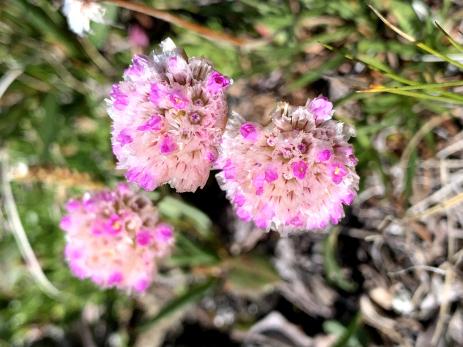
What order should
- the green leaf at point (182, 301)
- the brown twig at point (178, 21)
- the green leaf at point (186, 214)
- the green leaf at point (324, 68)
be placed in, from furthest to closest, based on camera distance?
the green leaf at point (182, 301) → the green leaf at point (186, 214) → the green leaf at point (324, 68) → the brown twig at point (178, 21)

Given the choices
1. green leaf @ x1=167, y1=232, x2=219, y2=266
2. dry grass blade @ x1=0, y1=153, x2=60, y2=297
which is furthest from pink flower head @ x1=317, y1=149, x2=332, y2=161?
dry grass blade @ x1=0, y1=153, x2=60, y2=297

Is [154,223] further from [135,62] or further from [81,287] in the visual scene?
[81,287]

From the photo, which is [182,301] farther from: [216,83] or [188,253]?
[216,83]

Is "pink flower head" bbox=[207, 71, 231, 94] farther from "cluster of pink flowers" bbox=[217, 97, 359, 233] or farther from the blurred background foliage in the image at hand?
the blurred background foliage

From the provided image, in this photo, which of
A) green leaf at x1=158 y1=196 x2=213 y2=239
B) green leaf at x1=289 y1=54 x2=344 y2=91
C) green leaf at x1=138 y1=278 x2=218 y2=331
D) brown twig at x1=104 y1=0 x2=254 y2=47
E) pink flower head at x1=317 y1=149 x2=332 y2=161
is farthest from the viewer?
green leaf at x1=138 y1=278 x2=218 y2=331

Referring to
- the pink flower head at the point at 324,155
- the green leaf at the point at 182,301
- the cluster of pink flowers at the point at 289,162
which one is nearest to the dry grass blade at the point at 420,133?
the cluster of pink flowers at the point at 289,162

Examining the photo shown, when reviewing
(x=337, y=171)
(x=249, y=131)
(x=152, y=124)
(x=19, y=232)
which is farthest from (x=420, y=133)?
(x=19, y=232)

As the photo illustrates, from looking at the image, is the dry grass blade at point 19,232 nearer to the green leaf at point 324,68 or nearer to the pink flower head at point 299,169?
the green leaf at point 324,68
